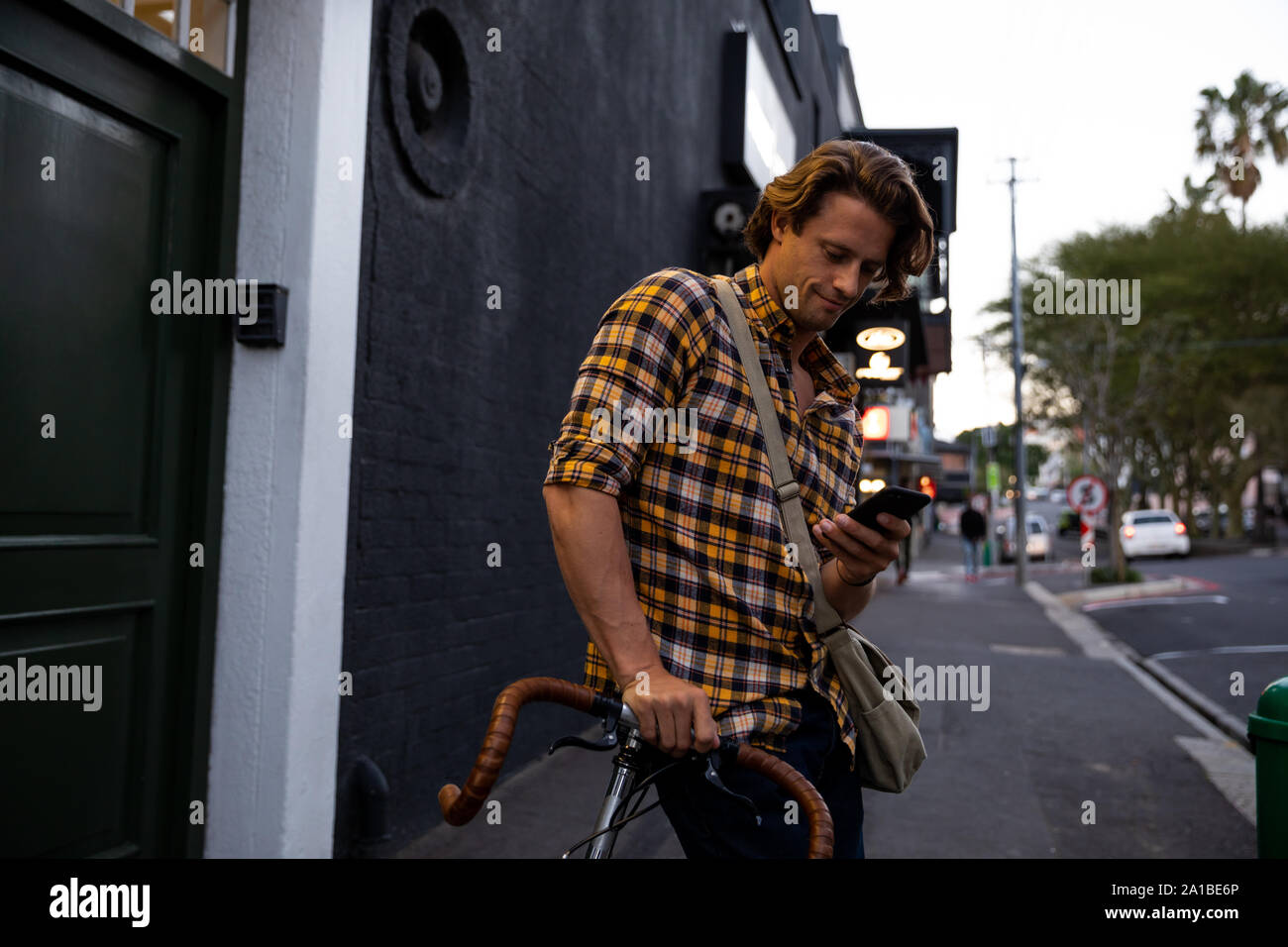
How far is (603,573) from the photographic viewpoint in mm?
1561

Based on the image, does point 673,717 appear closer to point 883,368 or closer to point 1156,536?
point 883,368

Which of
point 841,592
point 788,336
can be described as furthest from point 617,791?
point 788,336

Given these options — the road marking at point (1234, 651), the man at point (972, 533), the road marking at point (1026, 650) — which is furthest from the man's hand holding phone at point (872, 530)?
the man at point (972, 533)

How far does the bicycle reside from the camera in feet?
4.33

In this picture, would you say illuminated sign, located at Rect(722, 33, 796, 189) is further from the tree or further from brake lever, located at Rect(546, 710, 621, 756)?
the tree

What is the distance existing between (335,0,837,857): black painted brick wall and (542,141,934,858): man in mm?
2379

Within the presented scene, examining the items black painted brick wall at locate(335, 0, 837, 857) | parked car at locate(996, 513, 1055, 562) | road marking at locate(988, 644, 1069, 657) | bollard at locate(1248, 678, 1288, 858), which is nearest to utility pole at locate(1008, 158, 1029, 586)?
parked car at locate(996, 513, 1055, 562)

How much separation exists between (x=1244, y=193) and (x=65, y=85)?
41.9m

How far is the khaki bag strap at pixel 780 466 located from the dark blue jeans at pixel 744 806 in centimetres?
16

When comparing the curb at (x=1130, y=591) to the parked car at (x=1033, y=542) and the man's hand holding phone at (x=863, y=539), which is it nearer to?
the parked car at (x=1033, y=542)

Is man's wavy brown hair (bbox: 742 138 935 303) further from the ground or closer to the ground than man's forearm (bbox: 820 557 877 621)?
further from the ground

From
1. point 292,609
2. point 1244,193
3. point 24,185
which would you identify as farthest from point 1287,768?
point 1244,193

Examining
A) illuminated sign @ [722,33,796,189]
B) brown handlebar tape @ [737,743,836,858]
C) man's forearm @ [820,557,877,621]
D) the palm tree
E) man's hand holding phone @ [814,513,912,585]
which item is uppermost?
the palm tree

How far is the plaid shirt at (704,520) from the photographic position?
1689 mm
